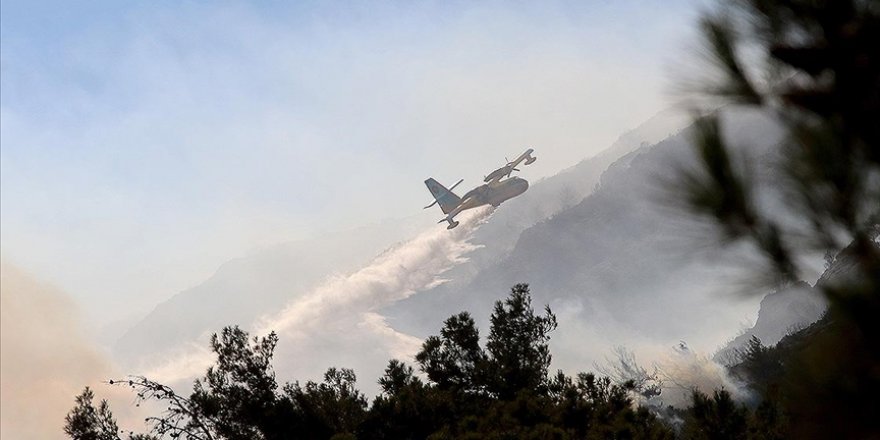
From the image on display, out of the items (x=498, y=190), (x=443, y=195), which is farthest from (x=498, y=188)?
(x=443, y=195)

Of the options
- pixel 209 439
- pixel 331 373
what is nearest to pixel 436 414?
pixel 209 439

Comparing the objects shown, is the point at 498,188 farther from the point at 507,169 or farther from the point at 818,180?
the point at 818,180

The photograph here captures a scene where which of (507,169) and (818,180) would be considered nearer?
(818,180)

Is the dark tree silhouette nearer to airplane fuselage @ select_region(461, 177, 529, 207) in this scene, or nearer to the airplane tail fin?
airplane fuselage @ select_region(461, 177, 529, 207)

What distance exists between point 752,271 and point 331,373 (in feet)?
105

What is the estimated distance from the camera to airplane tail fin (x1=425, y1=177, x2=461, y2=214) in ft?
429

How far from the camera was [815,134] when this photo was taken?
4004 millimetres

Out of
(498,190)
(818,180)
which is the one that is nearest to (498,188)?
(498,190)

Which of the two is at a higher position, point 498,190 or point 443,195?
point 443,195

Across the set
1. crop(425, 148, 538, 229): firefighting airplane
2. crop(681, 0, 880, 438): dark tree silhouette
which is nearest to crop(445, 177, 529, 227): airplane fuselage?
crop(425, 148, 538, 229): firefighting airplane

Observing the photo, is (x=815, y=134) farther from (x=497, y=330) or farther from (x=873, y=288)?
(x=497, y=330)

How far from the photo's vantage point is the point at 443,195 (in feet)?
430

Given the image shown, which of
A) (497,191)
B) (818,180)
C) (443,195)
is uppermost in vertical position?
(443,195)

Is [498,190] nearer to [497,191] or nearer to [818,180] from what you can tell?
[497,191]
